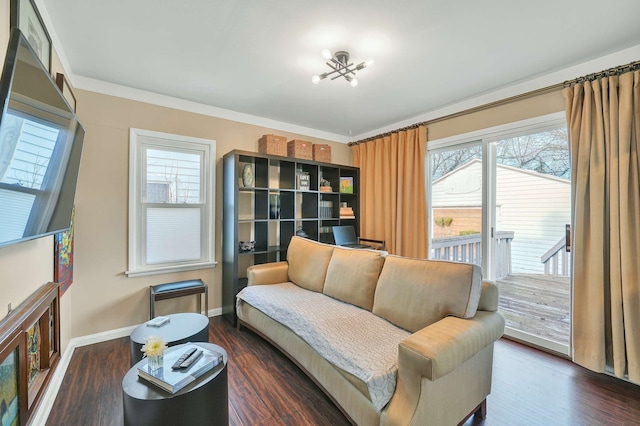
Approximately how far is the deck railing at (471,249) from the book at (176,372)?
2.92m


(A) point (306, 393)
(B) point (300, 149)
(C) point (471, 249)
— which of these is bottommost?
(A) point (306, 393)

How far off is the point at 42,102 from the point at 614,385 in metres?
3.94

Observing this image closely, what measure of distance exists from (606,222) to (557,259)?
0.64m

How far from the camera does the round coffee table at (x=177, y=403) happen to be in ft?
4.05

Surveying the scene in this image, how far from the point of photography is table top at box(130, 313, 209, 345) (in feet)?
6.04

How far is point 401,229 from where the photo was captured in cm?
378

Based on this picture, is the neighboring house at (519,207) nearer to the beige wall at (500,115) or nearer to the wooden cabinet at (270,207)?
the beige wall at (500,115)

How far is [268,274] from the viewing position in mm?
2955

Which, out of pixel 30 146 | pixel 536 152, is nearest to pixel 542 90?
pixel 536 152

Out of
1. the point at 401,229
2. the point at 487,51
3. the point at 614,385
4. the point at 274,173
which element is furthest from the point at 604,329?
the point at 274,173

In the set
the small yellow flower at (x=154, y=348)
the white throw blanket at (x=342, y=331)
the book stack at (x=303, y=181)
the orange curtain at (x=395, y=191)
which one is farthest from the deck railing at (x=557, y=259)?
the small yellow flower at (x=154, y=348)

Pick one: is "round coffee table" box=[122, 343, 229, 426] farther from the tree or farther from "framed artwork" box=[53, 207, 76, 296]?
the tree

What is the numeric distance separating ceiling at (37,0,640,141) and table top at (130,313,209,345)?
217 centimetres

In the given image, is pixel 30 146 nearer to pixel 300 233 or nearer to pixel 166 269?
pixel 166 269
